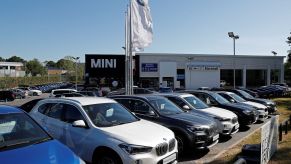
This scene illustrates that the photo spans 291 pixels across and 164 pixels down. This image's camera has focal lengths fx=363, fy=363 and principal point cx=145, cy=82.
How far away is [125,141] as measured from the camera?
21.9ft

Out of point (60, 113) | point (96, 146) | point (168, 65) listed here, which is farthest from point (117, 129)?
point (168, 65)

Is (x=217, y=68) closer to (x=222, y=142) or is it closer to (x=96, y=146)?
(x=222, y=142)

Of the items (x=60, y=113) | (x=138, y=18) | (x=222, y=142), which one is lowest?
(x=222, y=142)

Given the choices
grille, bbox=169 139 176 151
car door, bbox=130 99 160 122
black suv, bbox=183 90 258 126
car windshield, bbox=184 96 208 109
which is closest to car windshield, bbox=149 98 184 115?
car door, bbox=130 99 160 122

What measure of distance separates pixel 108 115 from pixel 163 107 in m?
2.92

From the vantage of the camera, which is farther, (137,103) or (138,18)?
(138,18)

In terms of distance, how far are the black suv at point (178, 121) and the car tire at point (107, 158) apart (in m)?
2.87

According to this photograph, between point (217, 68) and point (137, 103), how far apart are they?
52141 millimetres

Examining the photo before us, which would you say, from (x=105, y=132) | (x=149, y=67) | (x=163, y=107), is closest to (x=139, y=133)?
(x=105, y=132)

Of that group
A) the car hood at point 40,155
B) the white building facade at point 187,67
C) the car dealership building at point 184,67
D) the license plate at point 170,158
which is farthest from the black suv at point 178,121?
the white building facade at point 187,67

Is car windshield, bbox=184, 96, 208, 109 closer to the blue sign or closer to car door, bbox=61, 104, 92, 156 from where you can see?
car door, bbox=61, 104, 92, 156

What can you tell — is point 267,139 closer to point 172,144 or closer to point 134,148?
point 172,144

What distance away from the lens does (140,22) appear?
18.5m

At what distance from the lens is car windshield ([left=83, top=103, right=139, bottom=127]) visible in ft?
25.0
